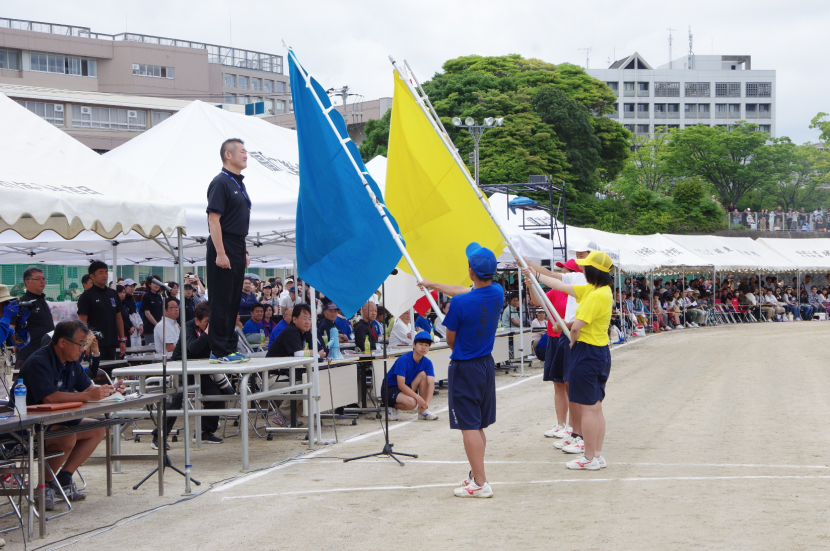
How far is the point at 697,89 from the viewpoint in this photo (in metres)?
109

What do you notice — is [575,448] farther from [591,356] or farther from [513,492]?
[513,492]

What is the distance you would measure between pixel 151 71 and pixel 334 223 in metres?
63.2

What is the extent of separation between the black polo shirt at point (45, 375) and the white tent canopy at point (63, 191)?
985 millimetres

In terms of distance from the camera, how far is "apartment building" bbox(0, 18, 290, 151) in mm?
57688

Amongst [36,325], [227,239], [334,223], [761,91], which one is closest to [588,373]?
[334,223]

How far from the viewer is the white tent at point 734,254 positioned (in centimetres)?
3544

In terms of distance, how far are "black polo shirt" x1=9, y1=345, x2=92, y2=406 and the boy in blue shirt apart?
9.68ft

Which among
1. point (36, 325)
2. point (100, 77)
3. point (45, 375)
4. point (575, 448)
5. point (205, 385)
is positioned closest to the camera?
point (45, 375)

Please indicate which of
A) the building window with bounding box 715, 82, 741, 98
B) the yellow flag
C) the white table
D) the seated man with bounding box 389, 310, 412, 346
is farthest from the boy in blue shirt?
the building window with bounding box 715, 82, 741, 98

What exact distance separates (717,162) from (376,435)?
62.5m

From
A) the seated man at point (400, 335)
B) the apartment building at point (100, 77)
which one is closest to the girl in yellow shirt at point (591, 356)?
the seated man at point (400, 335)

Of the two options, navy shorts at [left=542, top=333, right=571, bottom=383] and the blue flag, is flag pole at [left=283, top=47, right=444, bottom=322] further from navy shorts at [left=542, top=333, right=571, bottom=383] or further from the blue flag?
navy shorts at [left=542, top=333, right=571, bottom=383]

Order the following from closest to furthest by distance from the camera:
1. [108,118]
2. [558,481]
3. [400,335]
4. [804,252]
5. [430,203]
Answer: [558,481], [430,203], [400,335], [804,252], [108,118]

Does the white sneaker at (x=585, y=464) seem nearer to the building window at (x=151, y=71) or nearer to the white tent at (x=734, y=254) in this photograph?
the white tent at (x=734, y=254)
